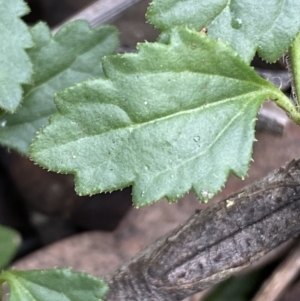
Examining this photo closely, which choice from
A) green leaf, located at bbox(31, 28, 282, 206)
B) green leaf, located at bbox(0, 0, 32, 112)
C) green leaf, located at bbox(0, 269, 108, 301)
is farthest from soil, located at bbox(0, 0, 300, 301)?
green leaf, located at bbox(31, 28, 282, 206)

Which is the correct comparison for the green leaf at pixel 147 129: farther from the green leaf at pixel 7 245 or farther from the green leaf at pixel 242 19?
the green leaf at pixel 7 245

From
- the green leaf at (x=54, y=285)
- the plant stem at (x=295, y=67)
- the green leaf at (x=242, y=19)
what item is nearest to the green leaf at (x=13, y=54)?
the green leaf at (x=242, y=19)

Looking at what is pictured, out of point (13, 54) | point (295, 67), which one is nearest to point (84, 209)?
point (13, 54)

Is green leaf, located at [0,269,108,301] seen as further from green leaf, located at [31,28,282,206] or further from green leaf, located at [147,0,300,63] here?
green leaf, located at [147,0,300,63]

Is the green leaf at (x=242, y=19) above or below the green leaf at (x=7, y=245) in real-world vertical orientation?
above

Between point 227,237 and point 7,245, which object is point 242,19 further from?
point 7,245
